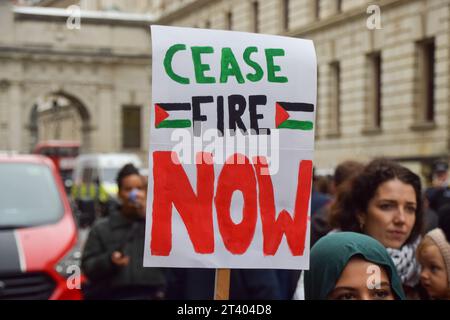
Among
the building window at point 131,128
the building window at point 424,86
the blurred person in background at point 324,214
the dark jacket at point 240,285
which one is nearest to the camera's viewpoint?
the dark jacket at point 240,285

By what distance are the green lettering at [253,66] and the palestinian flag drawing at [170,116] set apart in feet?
0.79

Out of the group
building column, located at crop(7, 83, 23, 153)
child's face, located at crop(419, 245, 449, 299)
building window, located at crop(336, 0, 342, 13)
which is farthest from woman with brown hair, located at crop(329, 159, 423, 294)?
building column, located at crop(7, 83, 23, 153)

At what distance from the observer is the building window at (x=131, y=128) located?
51.2 m

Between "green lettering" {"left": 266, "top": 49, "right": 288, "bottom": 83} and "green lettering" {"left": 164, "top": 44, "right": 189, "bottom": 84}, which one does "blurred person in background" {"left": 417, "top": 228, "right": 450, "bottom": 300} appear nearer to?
"green lettering" {"left": 266, "top": 49, "right": 288, "bottom": 83}

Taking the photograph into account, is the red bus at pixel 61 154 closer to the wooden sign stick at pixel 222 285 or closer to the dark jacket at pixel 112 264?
the dark jacket at pixel 112 264

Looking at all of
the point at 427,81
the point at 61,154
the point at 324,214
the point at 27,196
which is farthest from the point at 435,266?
the point at 61,154

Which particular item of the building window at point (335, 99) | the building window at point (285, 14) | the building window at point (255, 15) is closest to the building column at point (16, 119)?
the building window at point (255, 15)

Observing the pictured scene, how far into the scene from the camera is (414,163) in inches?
968

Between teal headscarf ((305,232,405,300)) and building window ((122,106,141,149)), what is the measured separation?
48342mm

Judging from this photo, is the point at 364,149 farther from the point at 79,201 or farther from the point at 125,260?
the point at 125,260

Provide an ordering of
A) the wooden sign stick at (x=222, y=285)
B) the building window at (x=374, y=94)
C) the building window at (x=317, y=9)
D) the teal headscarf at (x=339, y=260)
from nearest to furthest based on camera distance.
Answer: the teal headscarf at (x=339, y=260), the wooden sign stick at (x=222, y=285), the building window at (x=374, y=94), the building window at (x=317, y=9)

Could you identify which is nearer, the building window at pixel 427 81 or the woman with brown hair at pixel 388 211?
the woman with brown hair at pixel 388 211

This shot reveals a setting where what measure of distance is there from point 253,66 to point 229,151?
1.02 ft

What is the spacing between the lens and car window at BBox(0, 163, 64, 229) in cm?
698
